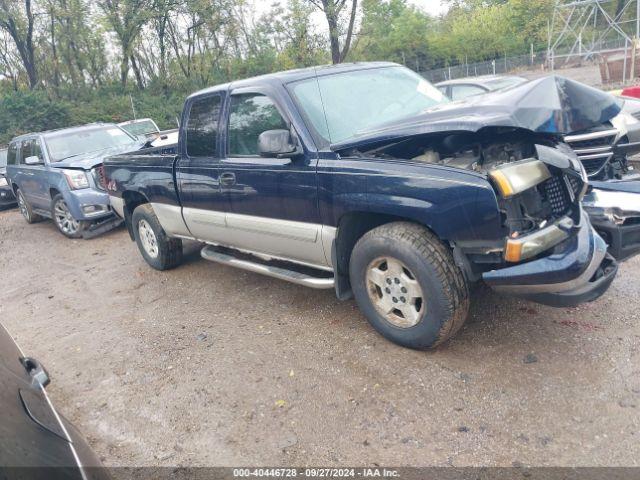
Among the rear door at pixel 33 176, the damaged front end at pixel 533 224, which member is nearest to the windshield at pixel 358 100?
the damaged front end at pixel 533 224

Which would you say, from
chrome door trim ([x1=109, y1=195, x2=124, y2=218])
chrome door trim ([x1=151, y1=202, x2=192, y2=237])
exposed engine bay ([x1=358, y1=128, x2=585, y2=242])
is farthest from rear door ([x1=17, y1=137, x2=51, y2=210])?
exposed engine bay ([x1=358, y1=128, x2=585, y2=242])

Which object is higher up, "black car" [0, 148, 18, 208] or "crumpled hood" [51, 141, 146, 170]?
"crumpled hood" [51, 141, 146, 170]

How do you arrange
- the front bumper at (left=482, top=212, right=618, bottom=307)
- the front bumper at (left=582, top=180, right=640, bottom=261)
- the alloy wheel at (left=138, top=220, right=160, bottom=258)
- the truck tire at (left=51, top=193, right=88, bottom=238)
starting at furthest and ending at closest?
the truck tire at (left=51, top=193, right=88, bottom=238)
the alloy wheel at (left=138, top=220, right=160, bottom=258)
the front bumper at (left=582, top=180, right=640, bottom=261)
the front bumper at (left=482, top=212, right=618, bottom=307)

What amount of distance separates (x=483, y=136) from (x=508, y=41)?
161 ft

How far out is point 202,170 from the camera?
4.91 metres

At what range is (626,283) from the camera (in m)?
4.36

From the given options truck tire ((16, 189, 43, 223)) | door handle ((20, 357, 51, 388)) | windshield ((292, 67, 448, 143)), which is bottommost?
truck tire ((16, 189, 43, 223))

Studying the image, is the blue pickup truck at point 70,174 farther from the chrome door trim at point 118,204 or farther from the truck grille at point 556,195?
the truck grille at point 556,195

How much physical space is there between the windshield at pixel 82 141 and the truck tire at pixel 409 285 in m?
7.24

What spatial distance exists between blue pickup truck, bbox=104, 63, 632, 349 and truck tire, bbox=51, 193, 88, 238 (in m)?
4.70

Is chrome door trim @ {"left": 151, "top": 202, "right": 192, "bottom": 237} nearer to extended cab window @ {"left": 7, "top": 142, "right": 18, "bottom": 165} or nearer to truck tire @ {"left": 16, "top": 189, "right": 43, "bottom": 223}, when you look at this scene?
truck tire @ {"left": 16, "top": 189, "right": 43, "bottom": 223}

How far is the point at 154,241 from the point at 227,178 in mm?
2091

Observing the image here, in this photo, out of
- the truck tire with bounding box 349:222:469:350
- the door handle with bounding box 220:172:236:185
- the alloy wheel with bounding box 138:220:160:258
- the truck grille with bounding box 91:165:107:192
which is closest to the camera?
the truck tire with bounding box 349:222:469:350

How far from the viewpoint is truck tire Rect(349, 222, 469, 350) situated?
3342mm
